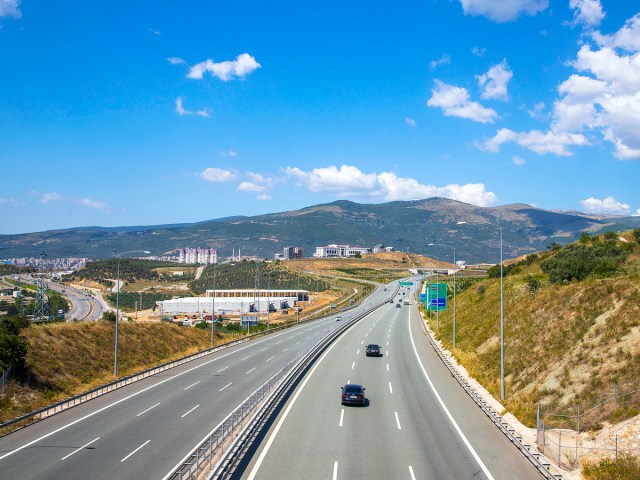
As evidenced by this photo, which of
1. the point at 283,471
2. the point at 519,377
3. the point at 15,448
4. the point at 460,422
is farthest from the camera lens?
the point at 519,377

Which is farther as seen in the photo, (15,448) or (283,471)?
(15,448)

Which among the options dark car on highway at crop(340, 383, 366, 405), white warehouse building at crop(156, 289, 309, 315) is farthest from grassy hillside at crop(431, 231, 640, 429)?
white warehouse building at crop(156, 289, 309, 315)

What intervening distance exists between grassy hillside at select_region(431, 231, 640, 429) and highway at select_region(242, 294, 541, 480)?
316cm

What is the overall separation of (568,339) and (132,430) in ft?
81.8

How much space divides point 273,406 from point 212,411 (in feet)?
10.0

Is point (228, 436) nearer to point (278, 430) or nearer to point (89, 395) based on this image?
point (278, 430)

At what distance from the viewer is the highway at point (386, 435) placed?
18422 mm

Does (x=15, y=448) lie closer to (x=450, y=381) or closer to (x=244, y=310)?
(x=450, y=381)

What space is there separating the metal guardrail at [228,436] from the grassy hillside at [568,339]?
12.2m

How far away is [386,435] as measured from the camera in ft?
75.6

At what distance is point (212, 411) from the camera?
89.5 feet

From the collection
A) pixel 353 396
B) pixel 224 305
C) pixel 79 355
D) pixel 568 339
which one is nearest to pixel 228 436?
pixel 353 396

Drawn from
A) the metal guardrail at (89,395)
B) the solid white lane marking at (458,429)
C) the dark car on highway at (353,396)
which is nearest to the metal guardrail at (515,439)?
the solid white lane marking at (458,429)

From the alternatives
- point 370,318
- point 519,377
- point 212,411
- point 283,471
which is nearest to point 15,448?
point 212,411
